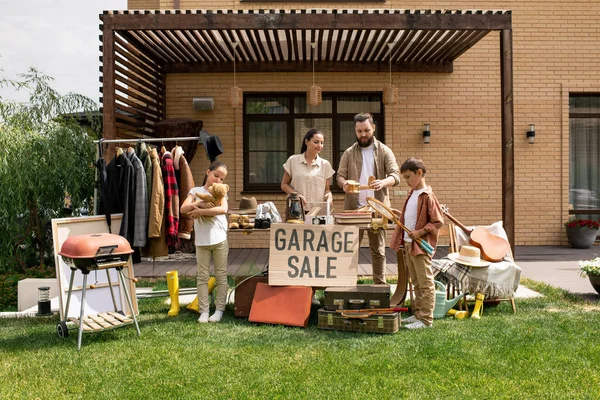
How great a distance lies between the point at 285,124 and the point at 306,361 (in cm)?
721

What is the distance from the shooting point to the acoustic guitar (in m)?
5.54

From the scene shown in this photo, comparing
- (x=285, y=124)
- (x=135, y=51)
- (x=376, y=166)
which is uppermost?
(x=135, y=51)

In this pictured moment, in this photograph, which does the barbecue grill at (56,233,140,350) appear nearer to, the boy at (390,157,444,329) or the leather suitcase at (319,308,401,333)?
the leather suitcase at (319,308,401,333)

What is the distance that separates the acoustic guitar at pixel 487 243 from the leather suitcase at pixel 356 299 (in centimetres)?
105

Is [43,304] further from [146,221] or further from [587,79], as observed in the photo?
[587,79]

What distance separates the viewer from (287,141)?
1079 cm

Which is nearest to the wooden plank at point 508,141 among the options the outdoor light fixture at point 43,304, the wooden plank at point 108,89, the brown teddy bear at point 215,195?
the brown teddy bear at point 215,195

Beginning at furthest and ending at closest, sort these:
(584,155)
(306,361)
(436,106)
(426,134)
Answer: (584,155), (436,106), (426,134), (306,361)

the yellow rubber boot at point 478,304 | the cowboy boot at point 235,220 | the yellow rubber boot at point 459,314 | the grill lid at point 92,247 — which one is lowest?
the yellow rubber boot at point 459,314

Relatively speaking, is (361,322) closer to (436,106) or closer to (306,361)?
(306,361)

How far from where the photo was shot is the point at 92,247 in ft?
14.9

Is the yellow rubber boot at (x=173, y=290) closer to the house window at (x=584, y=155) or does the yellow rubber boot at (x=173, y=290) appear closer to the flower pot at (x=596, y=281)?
the flower pot at (x=596, y=281)

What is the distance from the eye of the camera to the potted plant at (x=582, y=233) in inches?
411

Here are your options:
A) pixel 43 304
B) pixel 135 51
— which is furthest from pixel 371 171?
pixel 135 51
